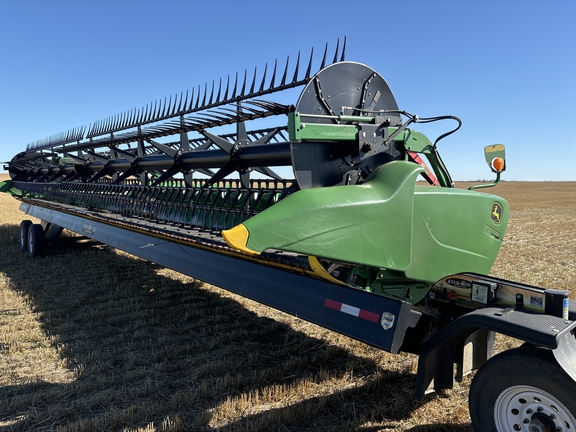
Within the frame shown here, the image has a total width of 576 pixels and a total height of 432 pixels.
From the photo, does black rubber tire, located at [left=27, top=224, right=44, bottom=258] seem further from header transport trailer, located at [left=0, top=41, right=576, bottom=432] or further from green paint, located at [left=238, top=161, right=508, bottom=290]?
green paint, located at [left=238, top=161, right=508, bottom=290]

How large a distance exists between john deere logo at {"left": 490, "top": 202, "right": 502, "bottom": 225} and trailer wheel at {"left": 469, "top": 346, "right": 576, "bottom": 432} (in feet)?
4.05

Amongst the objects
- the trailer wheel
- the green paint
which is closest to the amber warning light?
the green paint

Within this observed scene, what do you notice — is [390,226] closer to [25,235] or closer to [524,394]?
[524,394]

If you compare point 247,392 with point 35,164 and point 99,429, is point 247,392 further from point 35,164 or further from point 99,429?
point 35,164

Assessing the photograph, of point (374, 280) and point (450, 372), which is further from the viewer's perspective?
point (374, 280)

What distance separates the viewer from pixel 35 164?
38.2 ft

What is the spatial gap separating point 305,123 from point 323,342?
7.36 feet

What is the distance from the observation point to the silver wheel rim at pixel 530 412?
6.98 ft

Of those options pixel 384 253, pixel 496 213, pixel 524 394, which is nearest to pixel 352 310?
pixel 384 253

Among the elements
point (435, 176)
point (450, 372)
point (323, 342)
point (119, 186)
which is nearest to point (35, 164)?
point (119, 186)

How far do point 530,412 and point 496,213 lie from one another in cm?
149

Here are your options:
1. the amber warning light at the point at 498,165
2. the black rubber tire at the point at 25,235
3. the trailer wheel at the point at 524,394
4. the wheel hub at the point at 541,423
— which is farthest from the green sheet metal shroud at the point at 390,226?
the black rubber tire at the point at 25,235

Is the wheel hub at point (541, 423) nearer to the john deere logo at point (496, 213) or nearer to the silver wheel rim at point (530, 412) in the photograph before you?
the silver wheel rim at point (530, 412)

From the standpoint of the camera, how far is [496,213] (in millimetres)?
3318
